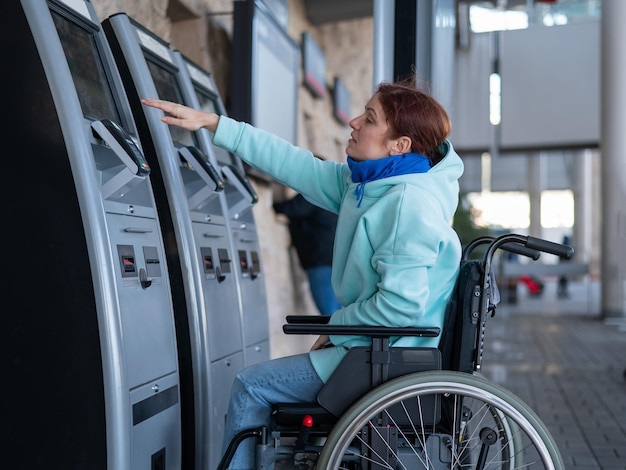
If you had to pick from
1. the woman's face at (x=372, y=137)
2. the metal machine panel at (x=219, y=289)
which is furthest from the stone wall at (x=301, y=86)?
the woman's face at (x=372, y=137)

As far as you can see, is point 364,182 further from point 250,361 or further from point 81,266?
point 250,361

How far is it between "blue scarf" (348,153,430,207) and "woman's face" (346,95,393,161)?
0.17 ft

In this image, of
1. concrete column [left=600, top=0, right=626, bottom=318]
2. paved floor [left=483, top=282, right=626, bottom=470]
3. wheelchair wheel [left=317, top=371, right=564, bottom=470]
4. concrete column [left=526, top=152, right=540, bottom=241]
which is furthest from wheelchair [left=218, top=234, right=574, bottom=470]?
concrete column [left=526, top=152, right=540, bottom=241]

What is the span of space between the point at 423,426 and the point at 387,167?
2.10ft

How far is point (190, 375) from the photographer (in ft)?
8.51

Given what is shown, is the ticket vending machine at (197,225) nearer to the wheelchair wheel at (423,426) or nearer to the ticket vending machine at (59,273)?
the ticket vending machine at (59,273)

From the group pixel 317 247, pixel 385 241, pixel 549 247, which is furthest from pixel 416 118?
pixel 317 247

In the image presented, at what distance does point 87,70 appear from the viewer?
2.19m

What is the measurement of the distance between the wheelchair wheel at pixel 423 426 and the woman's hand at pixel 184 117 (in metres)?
0.87

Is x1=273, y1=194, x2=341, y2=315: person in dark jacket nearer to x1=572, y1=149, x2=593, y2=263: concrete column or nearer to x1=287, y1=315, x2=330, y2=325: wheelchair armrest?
x1=287, y1=315, x2=330, y2=325: wheelchair armrest

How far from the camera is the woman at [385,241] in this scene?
184cm

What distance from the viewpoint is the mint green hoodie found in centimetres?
183

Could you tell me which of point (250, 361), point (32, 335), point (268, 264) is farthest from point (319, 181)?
point (268, 264)

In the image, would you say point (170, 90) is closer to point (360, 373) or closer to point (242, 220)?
point (242, 220)
